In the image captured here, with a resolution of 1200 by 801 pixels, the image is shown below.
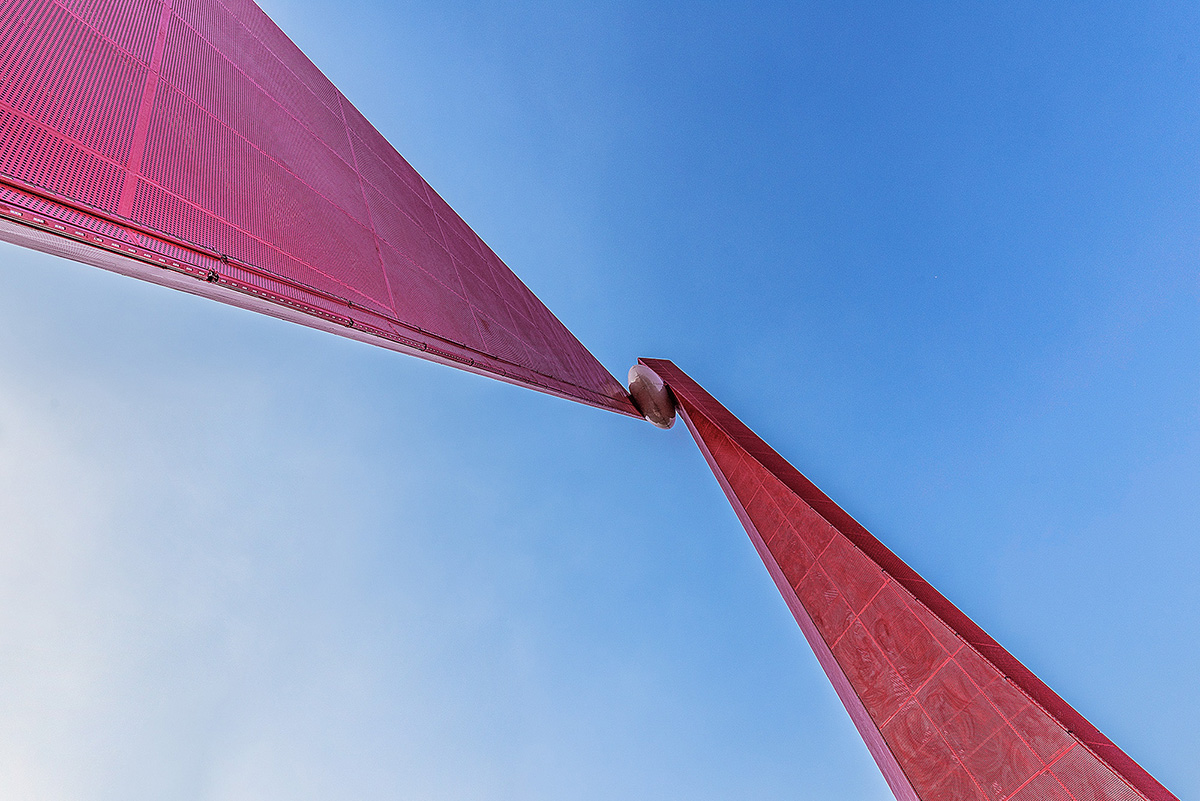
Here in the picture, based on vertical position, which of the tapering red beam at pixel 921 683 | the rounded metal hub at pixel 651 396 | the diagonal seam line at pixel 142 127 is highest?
the rounded metal hub at pixel 651 396

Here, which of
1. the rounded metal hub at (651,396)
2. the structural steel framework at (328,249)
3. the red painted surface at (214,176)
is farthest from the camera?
the rounded metal hub at (651,396)

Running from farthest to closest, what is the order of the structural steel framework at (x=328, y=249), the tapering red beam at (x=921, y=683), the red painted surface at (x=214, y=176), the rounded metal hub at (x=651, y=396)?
the rounded metal hub at (x=651, y=396)
the tapering red beam at (x=921, y=683)
the structural steel framework at (x=328, y=249)
the red painted surface at (x=214, y=176)

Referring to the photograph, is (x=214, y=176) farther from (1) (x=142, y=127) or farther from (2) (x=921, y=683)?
(2) (x=921, y=683)

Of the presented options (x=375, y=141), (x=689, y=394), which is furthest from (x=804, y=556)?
(x=375, y=141)

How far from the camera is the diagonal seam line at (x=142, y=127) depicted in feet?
11.3


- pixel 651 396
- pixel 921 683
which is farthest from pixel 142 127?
pixel 651 396

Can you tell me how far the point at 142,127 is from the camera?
404 centimetres

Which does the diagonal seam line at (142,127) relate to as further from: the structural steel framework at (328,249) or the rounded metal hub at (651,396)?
the rounded metal hub at (651,396)

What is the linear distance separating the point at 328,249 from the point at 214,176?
1236 mm

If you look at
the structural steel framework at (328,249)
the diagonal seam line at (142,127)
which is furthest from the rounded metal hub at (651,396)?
the diagonal seam line at (142,127)

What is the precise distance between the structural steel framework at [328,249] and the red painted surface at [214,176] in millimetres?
20

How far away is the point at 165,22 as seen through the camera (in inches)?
209

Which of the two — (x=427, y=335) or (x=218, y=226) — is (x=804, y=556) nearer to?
(x=427, y=335)

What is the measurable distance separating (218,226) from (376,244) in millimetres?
2809
